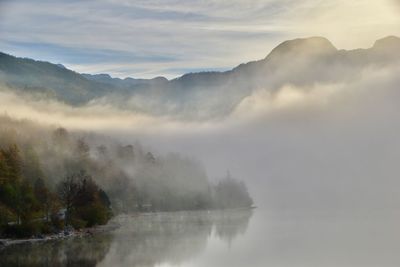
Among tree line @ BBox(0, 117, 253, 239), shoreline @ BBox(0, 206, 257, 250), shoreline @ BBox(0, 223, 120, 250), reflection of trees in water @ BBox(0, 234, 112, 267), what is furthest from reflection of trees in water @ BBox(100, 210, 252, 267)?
tree line @ BBox(0, 117, 253, 239)

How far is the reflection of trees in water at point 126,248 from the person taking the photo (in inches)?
1799

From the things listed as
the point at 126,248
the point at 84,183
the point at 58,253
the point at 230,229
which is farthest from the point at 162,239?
the point at 230,229

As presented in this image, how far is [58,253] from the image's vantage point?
49281 mm

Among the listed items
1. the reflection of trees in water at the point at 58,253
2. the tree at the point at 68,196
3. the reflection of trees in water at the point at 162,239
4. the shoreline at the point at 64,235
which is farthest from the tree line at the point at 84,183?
the reflection of trees in water at the point at 162,239

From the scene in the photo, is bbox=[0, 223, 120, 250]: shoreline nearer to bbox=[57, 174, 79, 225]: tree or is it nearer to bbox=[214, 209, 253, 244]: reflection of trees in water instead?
bbox=[57, 174, 79, 225]: tree

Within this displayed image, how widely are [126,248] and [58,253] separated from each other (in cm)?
700

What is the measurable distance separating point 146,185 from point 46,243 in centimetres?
6047

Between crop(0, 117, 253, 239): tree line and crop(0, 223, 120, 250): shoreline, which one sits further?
crop(0, 117, 253, 239): tree line

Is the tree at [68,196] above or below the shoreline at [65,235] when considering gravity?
above

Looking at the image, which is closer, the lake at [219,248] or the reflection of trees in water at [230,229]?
the lake at [219,248]

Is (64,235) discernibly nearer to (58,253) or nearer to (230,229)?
(58,253)

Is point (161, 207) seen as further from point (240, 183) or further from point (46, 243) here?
point (46, 243)

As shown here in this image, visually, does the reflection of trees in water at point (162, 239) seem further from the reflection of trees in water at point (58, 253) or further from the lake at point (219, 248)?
the reflection of trees in water at point (58, 253)

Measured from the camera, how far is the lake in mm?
46969
